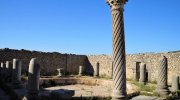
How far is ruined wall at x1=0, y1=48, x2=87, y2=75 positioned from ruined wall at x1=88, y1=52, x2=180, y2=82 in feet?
6.77

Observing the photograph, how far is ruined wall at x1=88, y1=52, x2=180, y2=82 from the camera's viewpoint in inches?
774

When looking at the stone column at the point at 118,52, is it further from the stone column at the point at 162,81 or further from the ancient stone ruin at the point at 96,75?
the stone column at the point at 162,81

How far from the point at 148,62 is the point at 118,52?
659 inches

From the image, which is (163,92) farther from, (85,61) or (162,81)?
(85,61)

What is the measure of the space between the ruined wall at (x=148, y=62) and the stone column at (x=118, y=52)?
548 inches

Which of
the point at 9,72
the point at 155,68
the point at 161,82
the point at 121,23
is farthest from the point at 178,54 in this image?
the point at 121,23

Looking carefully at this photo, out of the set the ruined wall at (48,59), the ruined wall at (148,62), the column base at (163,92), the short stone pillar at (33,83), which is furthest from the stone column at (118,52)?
the ruined wall at (48,59)

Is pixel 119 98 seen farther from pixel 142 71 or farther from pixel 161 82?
pixel 142 71

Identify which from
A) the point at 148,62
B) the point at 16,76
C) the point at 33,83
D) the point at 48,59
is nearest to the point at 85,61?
the point at 48,59

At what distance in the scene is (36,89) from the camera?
29.6 feet

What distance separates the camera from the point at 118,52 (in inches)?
257

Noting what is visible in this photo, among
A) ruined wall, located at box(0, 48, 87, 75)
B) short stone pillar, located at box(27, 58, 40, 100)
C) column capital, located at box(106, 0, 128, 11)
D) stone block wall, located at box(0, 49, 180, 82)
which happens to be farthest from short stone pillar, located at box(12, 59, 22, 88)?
ruined wall, located at box(0, 48, 87, 75)

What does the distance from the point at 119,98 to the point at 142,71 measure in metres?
11.4

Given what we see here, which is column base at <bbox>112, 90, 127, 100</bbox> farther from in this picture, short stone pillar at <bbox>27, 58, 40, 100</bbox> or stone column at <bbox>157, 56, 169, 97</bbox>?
stone column at <bbox>157, 56, 169, 97</bbox>
